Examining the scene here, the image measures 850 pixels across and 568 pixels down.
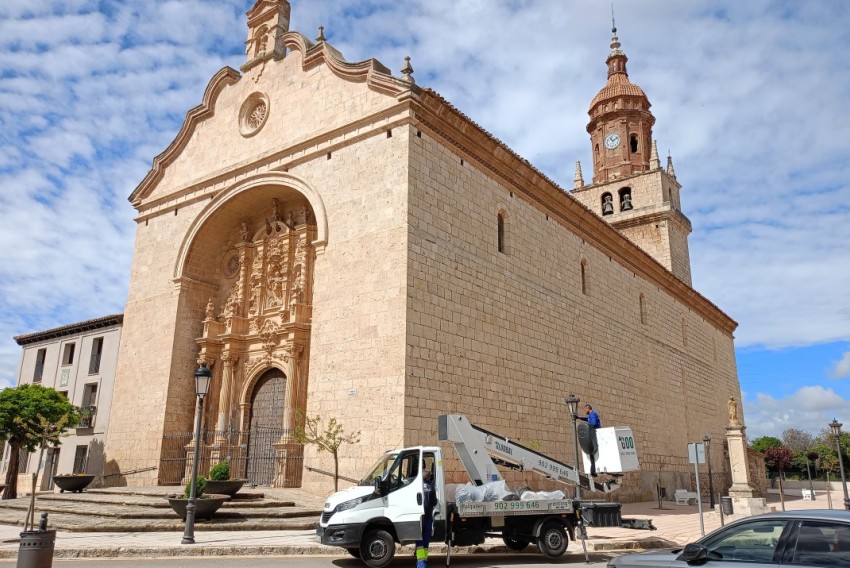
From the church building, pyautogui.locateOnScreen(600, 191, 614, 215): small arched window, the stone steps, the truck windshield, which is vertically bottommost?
the stone steps

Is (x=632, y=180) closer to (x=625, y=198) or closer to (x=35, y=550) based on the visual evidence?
(x=625, y=198)

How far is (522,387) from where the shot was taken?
16.3m

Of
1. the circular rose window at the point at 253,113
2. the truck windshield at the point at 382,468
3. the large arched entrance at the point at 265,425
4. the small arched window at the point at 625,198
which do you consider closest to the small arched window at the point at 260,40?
the circular rose window at the point at 253,113

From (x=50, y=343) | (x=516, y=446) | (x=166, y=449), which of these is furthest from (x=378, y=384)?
(x=50, y=343)

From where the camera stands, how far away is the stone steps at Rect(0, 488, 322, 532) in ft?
38.0

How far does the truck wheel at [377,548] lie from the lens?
865 centimetres

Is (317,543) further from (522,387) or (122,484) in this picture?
(122,484)

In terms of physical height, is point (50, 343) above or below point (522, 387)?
above

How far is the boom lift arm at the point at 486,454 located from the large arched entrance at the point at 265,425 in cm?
679

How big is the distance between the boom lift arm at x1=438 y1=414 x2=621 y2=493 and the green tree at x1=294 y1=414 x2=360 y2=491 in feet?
11.6

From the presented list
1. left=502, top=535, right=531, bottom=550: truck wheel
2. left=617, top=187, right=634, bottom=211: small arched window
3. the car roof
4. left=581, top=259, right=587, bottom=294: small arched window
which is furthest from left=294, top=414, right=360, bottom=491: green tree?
left=617, top=187, right=634, bottom=211: small arched window

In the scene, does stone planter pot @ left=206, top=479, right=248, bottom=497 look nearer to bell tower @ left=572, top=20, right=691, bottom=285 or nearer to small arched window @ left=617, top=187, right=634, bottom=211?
bell tower @ left=572, top=20, right=691, bottom=285

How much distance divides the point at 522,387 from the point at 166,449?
31.1 feet

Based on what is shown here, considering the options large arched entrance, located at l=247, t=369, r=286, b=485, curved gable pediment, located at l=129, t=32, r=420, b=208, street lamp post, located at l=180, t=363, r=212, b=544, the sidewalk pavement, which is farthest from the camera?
large arched entrance, located at l=247, t=369, r=286, b=485
